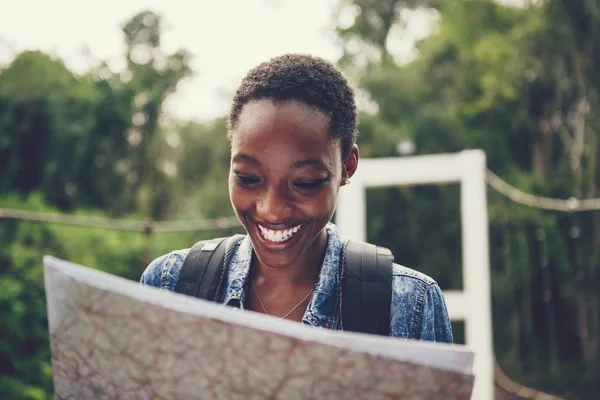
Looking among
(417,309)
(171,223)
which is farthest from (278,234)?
(171,223)

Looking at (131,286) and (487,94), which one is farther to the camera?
(487,94)

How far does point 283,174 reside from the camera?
2.73 feet

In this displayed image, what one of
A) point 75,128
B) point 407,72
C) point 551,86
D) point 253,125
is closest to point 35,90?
point 75,128

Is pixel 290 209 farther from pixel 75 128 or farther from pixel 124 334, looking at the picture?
pixel 75 128

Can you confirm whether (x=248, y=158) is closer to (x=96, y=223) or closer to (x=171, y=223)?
(x=96, y=223)

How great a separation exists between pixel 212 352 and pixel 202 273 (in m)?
0.42

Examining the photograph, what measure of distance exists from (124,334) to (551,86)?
9.63 meters

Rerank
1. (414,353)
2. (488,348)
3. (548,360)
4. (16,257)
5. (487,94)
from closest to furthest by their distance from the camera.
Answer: (414,353) → (488,348) → (16,257) → (548,360) → (487,94)

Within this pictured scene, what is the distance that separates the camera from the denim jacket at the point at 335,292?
89cm

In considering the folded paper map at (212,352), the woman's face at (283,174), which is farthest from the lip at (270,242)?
the folded paper map at (212,352)

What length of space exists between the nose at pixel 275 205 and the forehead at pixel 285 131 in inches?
2.3

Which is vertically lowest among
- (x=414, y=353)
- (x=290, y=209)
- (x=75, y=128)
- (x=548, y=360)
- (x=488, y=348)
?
(x=548, y=360)

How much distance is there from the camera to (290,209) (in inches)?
33.7

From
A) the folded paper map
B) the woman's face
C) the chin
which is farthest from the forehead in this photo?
the folded paper map
